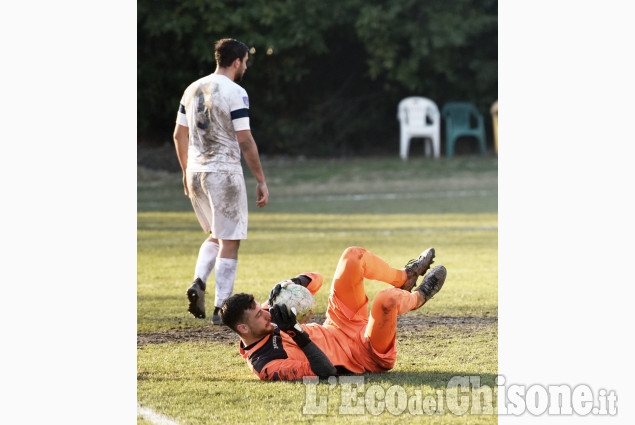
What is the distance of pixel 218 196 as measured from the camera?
6.51 m

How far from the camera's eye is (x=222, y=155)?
6.54 metres

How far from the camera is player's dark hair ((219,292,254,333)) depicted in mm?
4676

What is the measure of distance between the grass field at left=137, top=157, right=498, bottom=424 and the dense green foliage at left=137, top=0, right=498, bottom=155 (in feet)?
11.7

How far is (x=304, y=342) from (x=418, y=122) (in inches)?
722

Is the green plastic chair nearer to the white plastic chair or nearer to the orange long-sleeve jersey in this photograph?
the white plastic chair

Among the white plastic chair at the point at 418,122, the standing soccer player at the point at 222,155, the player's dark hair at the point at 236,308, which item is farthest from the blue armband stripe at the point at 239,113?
the white plastic chair at the point at 418,122

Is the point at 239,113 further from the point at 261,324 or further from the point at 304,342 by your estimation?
the point at 304,342

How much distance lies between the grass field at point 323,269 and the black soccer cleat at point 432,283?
0.39m

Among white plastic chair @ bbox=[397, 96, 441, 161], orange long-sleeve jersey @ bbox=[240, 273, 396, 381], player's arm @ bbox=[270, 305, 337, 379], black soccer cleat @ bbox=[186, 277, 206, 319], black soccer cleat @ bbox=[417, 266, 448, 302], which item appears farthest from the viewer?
white plastic chair @ bbox=[397, 96, 441, 161]

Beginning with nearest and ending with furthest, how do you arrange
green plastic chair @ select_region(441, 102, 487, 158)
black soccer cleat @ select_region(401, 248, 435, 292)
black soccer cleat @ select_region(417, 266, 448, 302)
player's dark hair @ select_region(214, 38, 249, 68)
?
1. black soccer cleat @ select_region(417, 266, 448, 302)
2. black soccer cleat @ select_region(401, 248, 435, 292)
3. player's dark hair @ select_region(214, 38, 249, 68)
4. green plastic chair @ select_region(441, 102, 487, 158)

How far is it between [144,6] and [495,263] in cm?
1439

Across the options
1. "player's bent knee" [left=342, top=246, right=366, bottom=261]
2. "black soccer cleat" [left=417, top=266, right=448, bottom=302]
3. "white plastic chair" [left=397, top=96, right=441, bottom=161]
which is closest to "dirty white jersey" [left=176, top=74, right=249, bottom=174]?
"player's bent knee" [left=342, top=246, right=366, bottom=261]

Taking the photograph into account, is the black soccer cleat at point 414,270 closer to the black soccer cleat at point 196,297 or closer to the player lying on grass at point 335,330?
the player lying on grass at point 335,330
